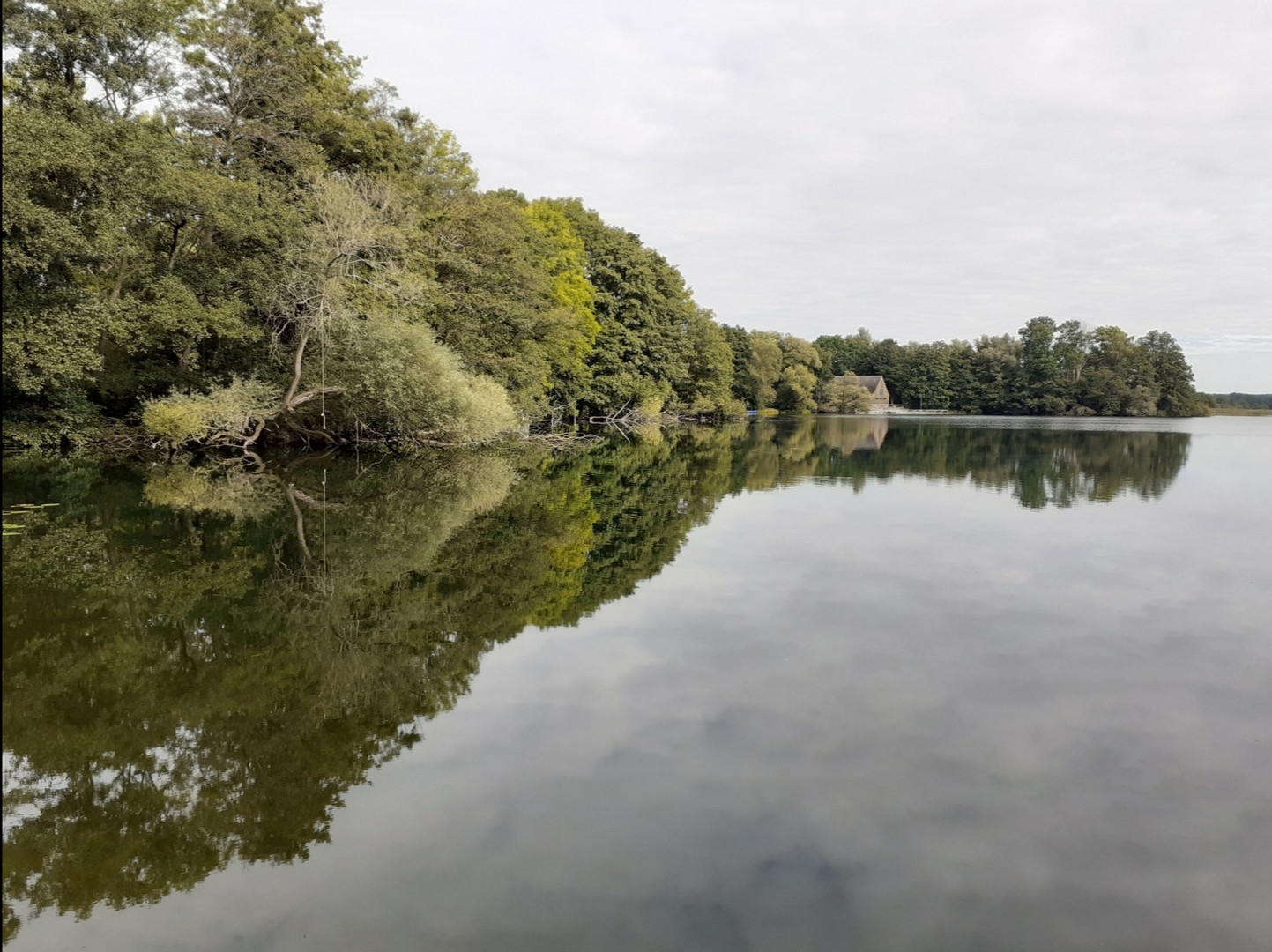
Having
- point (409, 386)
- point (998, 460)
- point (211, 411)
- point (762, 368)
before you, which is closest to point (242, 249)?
point (211, 411)

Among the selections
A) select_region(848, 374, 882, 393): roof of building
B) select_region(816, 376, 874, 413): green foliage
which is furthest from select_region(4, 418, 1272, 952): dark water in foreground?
select_region(848, 374, 882, 393): roof of building

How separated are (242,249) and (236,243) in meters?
0.39

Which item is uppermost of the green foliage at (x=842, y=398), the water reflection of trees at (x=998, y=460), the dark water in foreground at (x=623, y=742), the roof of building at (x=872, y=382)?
the roof of building at (x=872, y=382)

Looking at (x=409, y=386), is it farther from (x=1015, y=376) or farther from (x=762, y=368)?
(x=1015, y=376)

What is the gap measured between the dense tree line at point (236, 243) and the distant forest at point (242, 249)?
0.08 metres

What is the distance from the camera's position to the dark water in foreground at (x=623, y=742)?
3973mm

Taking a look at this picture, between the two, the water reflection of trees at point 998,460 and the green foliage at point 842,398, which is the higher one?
A: the green foliage at point 842,398

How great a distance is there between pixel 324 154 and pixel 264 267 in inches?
241

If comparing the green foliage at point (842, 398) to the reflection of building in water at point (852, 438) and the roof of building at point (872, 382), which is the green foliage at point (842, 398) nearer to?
the roof of building at point (872, 382)

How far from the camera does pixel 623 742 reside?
230 inches

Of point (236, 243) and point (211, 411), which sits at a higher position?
point (236, 243)

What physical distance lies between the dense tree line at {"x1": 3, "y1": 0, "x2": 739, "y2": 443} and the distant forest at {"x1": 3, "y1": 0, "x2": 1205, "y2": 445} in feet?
0.26

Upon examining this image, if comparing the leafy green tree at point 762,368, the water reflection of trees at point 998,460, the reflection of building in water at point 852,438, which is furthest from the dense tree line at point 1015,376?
the water reflection of trees at point 998,460

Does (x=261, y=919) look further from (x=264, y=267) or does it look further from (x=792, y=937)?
(x=264, y=267)
